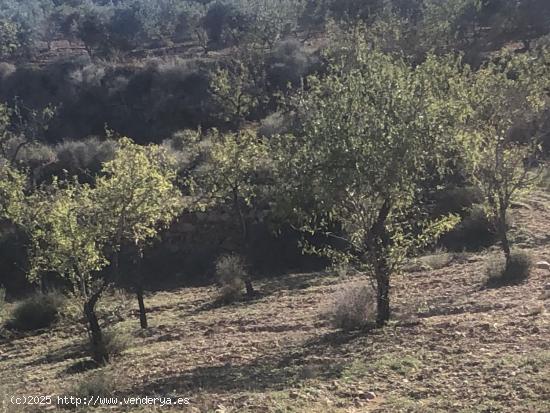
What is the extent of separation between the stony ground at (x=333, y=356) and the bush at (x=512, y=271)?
39cm

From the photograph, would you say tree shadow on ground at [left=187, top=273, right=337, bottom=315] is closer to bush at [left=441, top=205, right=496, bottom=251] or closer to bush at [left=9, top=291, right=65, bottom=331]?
bush at [left=441, top=205, right=496, bottom=251]

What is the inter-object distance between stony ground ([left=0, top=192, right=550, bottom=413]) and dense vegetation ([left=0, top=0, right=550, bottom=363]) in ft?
5.41

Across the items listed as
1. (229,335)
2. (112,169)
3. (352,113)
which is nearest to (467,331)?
(352,113)

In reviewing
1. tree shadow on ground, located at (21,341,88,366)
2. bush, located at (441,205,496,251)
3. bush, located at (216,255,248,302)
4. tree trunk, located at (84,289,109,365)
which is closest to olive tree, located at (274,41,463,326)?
tree trunk, located at (84,289,109,365)

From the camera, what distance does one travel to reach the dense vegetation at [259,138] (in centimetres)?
1296

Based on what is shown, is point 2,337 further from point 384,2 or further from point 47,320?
point 384,2

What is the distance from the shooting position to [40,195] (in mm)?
26625

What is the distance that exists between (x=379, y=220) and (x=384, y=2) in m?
54.4

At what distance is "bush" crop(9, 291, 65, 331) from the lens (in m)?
23.9

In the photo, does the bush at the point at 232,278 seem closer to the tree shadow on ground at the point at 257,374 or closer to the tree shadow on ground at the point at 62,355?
the tree shadow on ground at the point at 62,355

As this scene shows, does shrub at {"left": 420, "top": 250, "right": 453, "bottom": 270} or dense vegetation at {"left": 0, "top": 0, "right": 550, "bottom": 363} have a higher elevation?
dense vegetation at {"left": 0, "top": 0, "right": 550, "bottom": 363}

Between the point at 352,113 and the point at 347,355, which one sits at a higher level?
the point at 352,113

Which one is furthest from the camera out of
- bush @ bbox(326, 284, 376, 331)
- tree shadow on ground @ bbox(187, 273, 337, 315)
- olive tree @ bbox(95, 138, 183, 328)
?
tree shadow on ground @ bbox(187, 273, 337, 315)

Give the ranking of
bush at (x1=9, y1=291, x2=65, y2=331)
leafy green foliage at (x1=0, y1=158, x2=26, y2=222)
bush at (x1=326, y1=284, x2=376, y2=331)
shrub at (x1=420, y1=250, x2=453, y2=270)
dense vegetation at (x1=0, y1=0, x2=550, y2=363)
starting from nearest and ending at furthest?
dense vegetation at (x1=0, y1=0, x2=550, y2=363) < bush at (x1=326, y1=284, x2=376, y2=331) < shrub at (x1=420, y1=250, x2=453, y2=270) < bush at (x1=9, y1=291, x2=65, y2=331) < leafy green foliage at (x1=0, y1=158, x2=26, y2=222)
